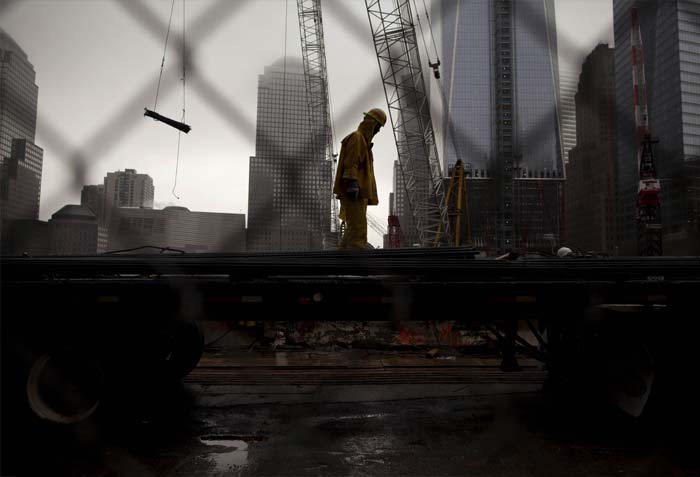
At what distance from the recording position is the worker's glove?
3.85 m

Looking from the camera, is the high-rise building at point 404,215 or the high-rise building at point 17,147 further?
the high-rise building at point 404,215

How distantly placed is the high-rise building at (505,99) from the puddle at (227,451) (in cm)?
291

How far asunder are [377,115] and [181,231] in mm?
2103

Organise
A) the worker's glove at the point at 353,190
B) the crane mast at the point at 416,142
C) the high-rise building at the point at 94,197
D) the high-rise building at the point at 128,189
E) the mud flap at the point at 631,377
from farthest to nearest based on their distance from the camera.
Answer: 1. the crane mast at the point at 416,142
2. the worker's glove at the point at 353,190
3. the mud flap at the point at 631,377
4. the high-rise building at the point at 128,189
5. the high-rise building at the point at 94,197

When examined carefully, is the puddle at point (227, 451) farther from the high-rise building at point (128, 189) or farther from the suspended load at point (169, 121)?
the suspended load at point (169, 121)

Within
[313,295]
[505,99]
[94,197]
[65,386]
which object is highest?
[505,99]

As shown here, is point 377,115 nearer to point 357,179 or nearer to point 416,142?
point 357,179

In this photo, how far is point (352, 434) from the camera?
138 inches

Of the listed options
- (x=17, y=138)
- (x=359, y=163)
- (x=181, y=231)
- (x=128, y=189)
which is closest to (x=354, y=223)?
(x=359, y=163)

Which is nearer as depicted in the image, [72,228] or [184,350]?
[72,228]

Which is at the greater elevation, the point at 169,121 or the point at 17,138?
the point at 169,121

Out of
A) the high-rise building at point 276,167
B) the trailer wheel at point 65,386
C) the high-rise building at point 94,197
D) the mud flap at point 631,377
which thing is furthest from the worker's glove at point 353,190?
the mud flap at point 631,377

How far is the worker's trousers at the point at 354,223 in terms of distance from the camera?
4000 mm

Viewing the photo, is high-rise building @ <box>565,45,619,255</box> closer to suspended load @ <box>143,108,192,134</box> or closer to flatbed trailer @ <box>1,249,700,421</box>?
flatbed trailer @ <box>1,249,700,421</box>
